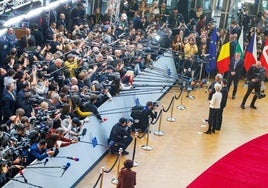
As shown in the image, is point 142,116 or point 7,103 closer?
point 7,103

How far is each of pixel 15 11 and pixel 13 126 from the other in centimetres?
563

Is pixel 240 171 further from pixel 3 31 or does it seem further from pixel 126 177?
pixel 3 31

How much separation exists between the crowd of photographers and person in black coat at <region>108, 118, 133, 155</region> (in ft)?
1.31

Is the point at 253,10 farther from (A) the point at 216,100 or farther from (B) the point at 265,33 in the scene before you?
(A) the point at 216,100

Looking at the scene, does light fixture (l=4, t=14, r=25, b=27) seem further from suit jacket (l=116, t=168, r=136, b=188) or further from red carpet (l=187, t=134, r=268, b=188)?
red carpet (l=187, t=134, r=268, b=188)

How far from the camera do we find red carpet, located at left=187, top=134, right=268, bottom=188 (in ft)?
14.8

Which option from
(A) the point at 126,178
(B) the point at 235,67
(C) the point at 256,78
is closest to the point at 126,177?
(A) the point at 126,178

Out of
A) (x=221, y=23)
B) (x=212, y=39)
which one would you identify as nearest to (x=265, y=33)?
(x=221, y=23)

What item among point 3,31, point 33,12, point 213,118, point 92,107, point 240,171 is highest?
point 33,12

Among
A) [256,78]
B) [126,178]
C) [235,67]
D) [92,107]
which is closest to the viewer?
[126,178]

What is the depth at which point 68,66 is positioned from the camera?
44.2 ft

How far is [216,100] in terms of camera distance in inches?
578

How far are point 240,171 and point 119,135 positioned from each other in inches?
321

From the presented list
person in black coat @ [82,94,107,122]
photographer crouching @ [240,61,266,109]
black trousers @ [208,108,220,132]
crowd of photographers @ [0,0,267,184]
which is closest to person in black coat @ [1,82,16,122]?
crowd of photographers @ [0,0,267,184]
